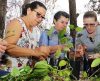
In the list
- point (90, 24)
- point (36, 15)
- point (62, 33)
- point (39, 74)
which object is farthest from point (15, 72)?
point (90, 24)

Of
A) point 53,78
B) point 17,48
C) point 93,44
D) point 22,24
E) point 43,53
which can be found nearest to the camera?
point 53,78

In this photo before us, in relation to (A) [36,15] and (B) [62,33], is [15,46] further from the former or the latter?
(B) [62,33]

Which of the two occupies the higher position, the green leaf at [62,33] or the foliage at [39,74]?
the green leaf at [62,33]

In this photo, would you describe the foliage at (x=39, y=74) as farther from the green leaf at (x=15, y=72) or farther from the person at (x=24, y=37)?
the person at (x=24, y=37)

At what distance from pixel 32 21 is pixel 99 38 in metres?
1.36

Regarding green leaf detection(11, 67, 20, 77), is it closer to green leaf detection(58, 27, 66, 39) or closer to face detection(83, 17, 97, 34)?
green leaf detection(58, 27, 66, 39)

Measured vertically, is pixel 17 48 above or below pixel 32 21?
below

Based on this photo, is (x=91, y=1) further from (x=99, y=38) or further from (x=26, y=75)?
(x=26, y=75)

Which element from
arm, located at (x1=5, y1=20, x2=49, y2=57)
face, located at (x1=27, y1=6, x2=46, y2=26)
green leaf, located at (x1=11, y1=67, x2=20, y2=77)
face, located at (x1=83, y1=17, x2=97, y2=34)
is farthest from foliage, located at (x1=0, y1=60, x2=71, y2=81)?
face, located at (x1=83, y1=17, x2=97, y2=34)

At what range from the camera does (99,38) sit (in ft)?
15.0

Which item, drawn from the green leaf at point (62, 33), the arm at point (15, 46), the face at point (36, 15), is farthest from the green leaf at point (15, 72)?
the face at point (36, 15)

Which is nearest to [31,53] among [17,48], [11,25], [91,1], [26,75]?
[17,48]

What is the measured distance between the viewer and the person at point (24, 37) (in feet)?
10.0

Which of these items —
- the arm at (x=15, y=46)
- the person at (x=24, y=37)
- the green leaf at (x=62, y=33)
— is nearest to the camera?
the green leaf at (x=62, y=33)
